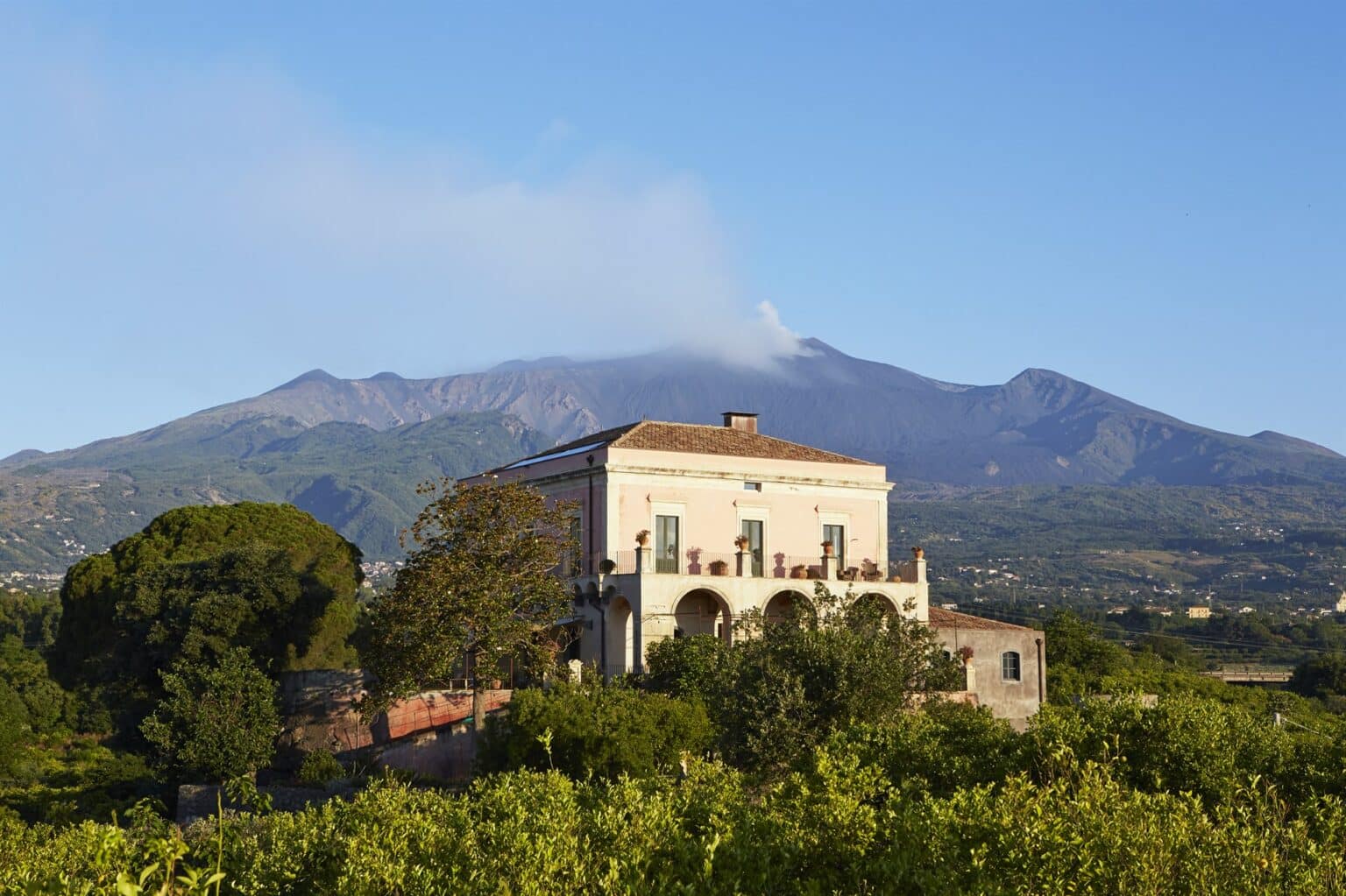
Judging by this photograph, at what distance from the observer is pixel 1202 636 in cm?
11706

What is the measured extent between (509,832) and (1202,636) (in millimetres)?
110273

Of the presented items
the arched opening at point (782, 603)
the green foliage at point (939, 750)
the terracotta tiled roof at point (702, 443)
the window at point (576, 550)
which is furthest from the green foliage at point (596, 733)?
the terracotta tiled roof at point (702, 443)

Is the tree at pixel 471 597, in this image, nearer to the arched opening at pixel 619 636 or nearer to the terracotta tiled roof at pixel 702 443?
the arched opening at pixel 619 636

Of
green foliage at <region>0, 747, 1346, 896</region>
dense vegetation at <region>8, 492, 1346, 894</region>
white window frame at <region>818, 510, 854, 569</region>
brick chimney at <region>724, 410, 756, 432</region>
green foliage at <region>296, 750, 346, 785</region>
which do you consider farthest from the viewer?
brick chimney at <region>724, 410, 756, 432</region>

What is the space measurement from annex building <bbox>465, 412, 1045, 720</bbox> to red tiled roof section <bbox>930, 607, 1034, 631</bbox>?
87 mm

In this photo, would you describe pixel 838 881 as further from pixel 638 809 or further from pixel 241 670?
pixel 241 670

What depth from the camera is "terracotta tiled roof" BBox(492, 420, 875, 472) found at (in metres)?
41.4

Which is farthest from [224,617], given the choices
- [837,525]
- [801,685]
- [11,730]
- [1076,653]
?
[1076,653]

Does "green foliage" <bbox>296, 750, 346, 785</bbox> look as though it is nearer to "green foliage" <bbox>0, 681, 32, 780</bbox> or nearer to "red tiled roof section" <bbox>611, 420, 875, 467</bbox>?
"red tiled roof section" <bbox>611, 420, 875, 467</bbox>

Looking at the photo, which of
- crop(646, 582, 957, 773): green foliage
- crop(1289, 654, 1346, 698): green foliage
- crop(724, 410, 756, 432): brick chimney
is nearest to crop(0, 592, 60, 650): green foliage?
crop(724, 410, 756, 432): brick chimney

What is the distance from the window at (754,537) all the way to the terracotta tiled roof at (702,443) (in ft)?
6.13

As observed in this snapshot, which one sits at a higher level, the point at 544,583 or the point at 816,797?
the point at 544,583

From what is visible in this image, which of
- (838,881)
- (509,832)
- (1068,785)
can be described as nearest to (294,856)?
(509,832)

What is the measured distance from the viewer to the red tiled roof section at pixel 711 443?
41469 mm
